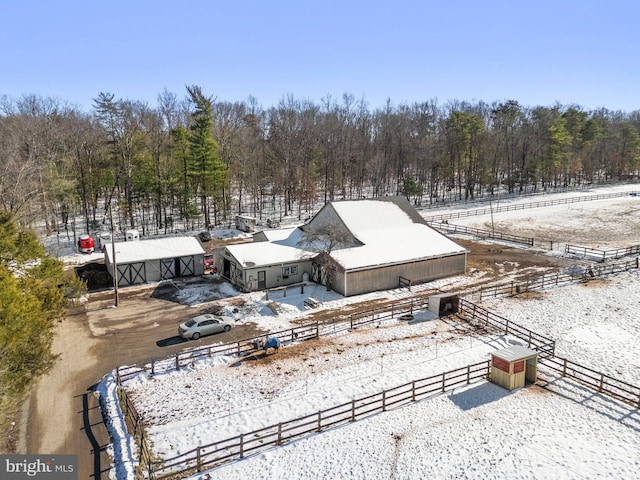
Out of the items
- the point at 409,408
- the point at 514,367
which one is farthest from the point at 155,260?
the point at 514,367

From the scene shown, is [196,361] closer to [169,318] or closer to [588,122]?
[169,318]

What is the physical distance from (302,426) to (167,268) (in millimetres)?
20556

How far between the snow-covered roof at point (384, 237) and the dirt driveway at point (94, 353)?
5018 mm

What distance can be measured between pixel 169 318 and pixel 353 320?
34.4 ft

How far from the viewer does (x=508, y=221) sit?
54938mm

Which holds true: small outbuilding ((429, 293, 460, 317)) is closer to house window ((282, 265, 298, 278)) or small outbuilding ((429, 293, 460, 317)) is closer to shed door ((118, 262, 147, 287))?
house window ((282, 265, 298, 278))

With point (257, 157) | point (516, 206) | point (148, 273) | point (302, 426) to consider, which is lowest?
point (302, 426)

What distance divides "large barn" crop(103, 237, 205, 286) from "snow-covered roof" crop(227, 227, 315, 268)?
142 inches

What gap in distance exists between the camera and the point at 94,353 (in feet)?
66.5

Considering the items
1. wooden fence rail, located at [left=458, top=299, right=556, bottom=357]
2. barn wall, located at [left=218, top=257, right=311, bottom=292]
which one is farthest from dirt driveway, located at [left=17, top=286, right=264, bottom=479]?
wooden fence rail, located at [left=458, top=299, right=556, bottom=357]

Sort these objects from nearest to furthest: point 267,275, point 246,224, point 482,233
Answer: point 267,275, point 246,224, point 482,233

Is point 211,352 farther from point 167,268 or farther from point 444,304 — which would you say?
point 167,268

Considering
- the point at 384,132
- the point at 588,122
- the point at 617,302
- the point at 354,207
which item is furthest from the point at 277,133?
the point at 588,122

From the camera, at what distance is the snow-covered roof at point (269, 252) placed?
29502 millimetres
